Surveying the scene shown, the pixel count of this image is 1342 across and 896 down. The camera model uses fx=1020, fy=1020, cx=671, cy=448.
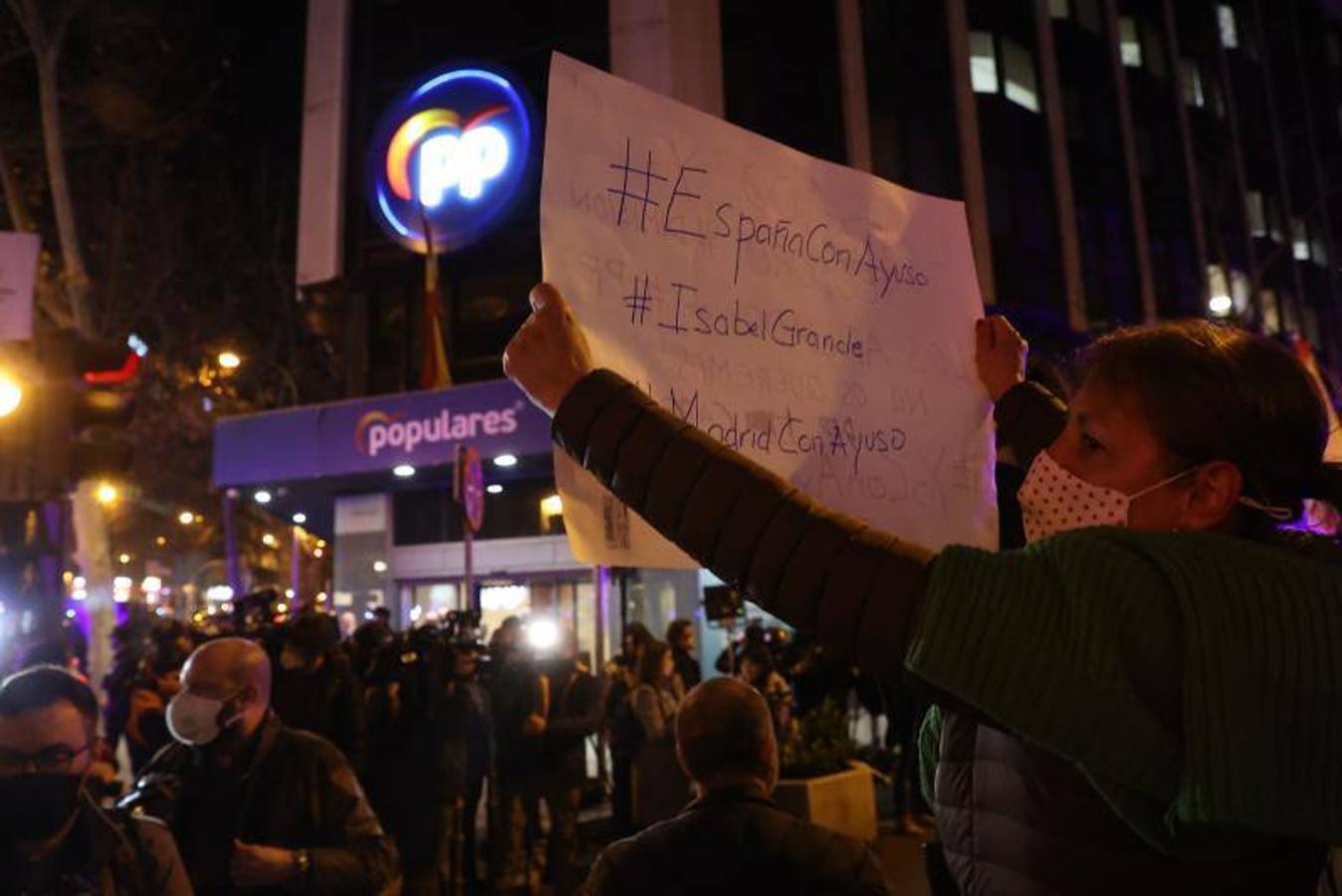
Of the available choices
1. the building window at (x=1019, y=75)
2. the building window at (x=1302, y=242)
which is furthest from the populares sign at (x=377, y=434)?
the building window at (x=1302, y=242)

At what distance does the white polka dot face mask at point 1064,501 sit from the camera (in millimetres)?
1371

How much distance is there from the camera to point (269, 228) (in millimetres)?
25312

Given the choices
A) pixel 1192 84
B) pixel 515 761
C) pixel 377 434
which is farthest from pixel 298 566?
pixel 1192 84

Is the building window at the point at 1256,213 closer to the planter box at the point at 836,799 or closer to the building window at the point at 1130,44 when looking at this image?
the building window at the point at 1130,44

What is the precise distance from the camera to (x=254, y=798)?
360cm

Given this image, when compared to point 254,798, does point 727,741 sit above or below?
above

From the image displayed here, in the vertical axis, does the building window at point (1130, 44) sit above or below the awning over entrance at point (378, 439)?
above

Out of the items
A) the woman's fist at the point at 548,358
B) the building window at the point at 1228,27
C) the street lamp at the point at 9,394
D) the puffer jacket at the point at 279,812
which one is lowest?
the puffer jacket at the point at 279,812

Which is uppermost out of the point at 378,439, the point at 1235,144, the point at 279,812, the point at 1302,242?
the point at 1235,144

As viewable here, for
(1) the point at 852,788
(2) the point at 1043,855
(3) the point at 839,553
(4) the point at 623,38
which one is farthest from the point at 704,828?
(4) the point at 623,38

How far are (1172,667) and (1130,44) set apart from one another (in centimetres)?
3320

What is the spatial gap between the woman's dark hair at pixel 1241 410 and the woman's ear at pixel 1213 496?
14 mm

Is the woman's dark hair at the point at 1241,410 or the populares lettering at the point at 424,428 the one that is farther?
the populares lettering at the point at 424,428

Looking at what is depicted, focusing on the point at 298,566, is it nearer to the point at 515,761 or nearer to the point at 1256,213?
the point at 515,761
